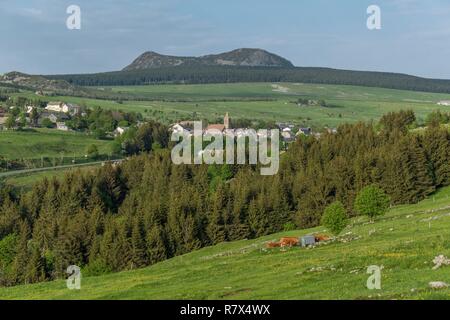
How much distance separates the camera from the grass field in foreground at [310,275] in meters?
30.2

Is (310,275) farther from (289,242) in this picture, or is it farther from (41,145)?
(41,145)

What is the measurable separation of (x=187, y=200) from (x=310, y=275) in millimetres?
58590

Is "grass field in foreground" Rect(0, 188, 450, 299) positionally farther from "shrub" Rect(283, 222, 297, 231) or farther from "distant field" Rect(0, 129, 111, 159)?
"distant field" Rect(0, 129, 111, 159)

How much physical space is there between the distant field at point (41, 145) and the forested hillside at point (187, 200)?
163 feet

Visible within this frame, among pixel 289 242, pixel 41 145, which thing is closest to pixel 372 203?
pixel 289 242

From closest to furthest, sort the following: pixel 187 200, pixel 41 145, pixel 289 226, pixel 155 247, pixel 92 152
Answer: pixel 155 247
pixel 289 226
pixel 187 200
pixel 92 152
pixel 41 145

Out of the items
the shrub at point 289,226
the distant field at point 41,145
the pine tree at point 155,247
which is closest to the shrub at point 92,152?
the distant field at point 41,145

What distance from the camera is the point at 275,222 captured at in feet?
309

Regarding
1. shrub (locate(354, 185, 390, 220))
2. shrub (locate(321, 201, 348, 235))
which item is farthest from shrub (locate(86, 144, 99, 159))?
shrub (locate(321, 201, 348, 235))

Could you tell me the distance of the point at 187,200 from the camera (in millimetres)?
93938

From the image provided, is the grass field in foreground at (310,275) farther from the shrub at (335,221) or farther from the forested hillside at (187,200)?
the forested hillside at (187,200)

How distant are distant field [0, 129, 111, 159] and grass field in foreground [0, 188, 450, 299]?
422ft
